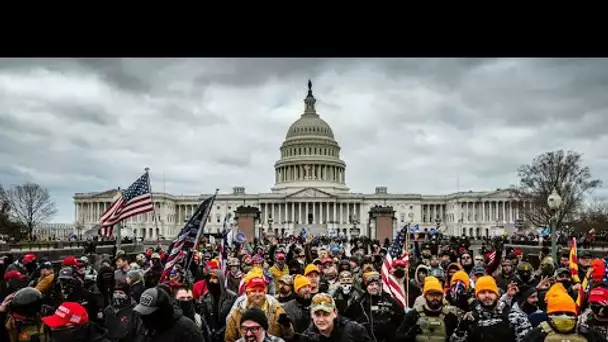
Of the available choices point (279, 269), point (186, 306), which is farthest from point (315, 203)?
point (186, 306)

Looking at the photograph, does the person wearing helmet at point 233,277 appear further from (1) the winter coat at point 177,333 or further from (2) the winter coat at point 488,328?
(1) the winter coat at point 177,333

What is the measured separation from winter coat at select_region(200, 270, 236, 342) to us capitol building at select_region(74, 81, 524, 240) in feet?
377

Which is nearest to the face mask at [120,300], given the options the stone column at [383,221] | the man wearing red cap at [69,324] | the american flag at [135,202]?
the man wearing red cap at [69,324]

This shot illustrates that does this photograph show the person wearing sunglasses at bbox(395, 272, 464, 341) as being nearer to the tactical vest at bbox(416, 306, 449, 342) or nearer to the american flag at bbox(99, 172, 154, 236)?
the tactical vest at bbox(416, 306, 449, 342)

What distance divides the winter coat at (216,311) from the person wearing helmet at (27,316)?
7.58ft

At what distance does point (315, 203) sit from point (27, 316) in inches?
4891

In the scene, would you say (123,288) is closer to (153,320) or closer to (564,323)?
(153,320)

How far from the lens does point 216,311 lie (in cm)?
838

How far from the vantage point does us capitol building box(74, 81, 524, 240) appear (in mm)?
127500
